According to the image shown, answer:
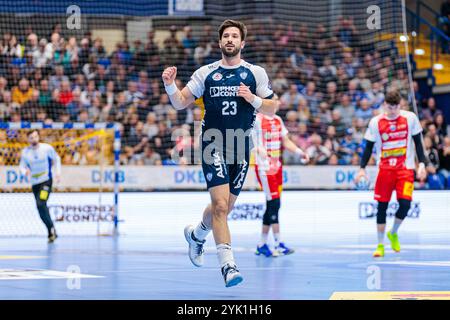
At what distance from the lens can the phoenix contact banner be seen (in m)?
21.8

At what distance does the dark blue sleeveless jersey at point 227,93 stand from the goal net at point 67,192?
10.9 meters

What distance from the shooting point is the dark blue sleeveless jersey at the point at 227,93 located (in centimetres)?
1000

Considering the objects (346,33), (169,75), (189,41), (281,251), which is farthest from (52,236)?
(346,33)

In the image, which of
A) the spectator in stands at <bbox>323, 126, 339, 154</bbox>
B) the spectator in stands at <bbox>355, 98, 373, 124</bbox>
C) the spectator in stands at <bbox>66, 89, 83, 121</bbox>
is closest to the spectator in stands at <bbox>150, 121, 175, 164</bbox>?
the spectator in stands at <bbox>66, 89, 83, 121</bbox>

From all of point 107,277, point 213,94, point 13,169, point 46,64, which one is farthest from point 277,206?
point 46,64

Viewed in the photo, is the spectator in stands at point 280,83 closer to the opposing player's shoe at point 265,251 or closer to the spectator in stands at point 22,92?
the spectator in stands at point 22,92

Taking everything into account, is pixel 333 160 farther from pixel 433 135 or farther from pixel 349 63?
A: pixel 349 63

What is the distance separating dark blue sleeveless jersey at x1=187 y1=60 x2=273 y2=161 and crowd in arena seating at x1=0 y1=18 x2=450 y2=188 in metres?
12.2

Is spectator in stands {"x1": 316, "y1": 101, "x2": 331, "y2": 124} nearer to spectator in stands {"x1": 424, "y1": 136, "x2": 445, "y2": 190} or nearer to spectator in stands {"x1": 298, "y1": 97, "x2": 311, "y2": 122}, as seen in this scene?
spectator in stands {"x1": 298, "y1": 97, "x2": 311, "y2": 122}

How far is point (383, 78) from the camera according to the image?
2570 centimetres

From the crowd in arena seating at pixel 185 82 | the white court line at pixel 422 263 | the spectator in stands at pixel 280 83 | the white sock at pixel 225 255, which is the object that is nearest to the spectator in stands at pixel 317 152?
the crowd in arena seating at pixel 185 82

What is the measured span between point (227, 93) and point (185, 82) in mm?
15510

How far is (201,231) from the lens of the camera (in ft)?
34.6
